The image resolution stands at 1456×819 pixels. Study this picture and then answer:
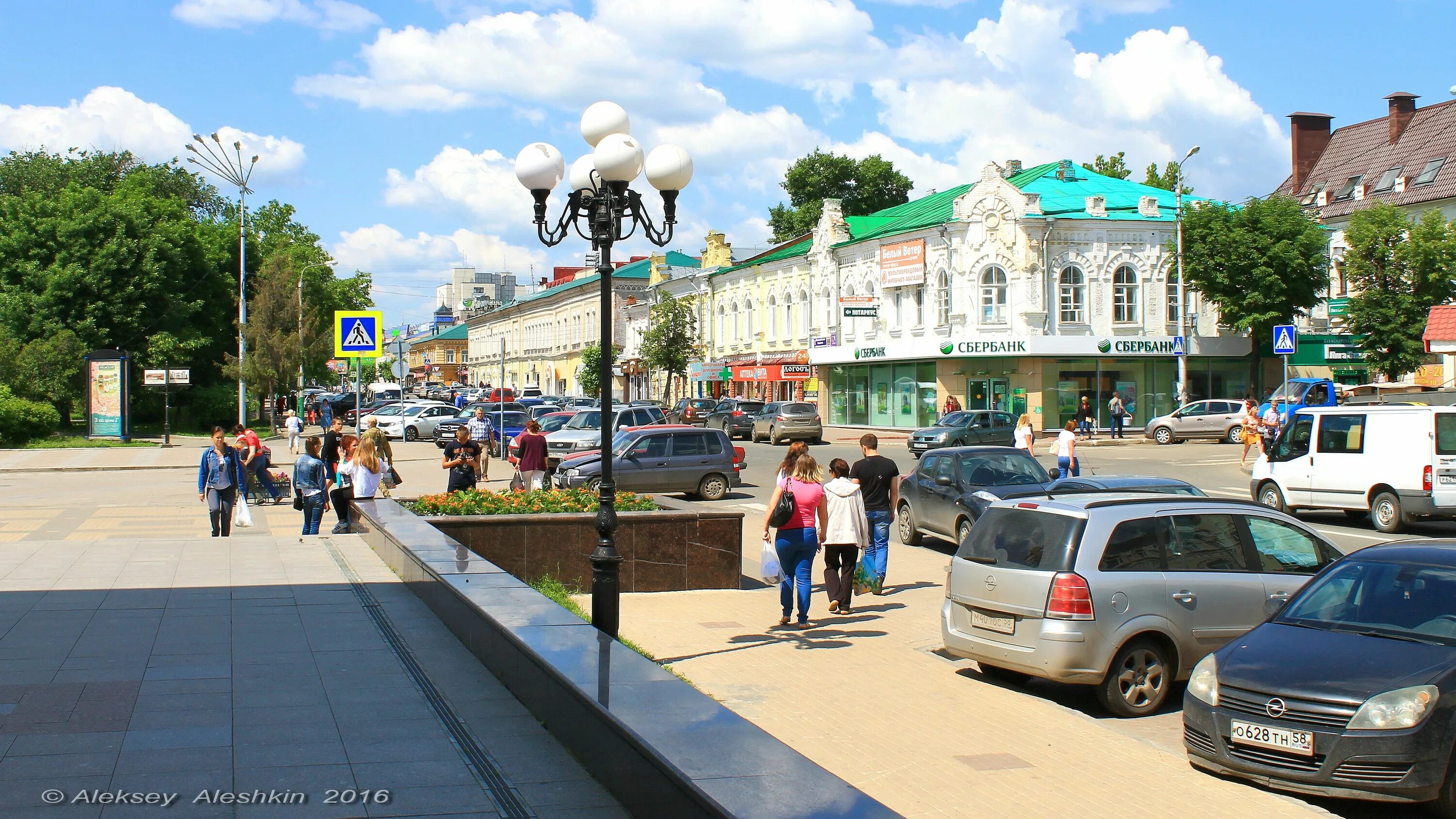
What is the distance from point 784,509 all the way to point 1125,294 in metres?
38.0

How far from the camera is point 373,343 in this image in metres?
20.8

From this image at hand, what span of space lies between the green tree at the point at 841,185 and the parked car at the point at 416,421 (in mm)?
35290

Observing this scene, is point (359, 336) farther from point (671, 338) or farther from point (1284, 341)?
point (671, 338)

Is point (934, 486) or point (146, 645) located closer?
point (146, 645)

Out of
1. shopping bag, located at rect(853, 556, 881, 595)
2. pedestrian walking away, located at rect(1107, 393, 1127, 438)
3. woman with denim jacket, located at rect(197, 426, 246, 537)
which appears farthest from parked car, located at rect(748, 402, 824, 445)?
shopping bag, located at rect(853, 556, 881, 595)

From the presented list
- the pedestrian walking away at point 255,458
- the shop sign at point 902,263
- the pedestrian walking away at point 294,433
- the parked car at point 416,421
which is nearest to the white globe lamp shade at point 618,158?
the pedestrian walking away at point 255,458

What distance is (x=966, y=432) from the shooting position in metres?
35.8

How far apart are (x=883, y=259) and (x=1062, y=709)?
42178 millimetres

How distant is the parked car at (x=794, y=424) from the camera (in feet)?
141

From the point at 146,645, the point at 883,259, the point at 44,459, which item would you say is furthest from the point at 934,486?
the point at 883,259

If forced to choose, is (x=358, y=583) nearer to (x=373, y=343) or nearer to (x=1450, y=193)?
(x=373, y=343)

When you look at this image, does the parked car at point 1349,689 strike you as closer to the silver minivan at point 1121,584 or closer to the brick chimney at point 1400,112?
the silver minivan at point 1121,584

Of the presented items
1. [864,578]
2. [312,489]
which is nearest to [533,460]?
[312,489]

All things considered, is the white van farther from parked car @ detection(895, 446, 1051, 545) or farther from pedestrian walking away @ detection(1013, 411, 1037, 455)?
parked car @ detection(895, 446, 1051, 545)
